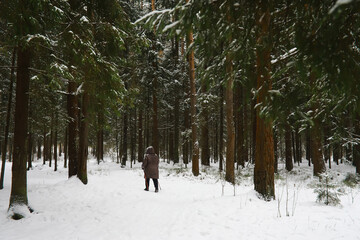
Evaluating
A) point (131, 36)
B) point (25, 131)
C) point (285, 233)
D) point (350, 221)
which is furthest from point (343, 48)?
point (25, 131)

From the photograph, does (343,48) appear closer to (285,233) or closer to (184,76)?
(285,233)

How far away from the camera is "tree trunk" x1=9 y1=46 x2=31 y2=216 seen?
5934mm

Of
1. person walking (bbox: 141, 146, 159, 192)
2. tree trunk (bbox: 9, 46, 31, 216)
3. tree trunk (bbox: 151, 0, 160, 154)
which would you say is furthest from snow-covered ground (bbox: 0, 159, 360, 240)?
tree trunk (bbox: 151, 0, 160, 154)

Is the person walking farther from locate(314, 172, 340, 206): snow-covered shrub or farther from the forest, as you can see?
locate(314, 172, 340, 206): snow-covered shrub

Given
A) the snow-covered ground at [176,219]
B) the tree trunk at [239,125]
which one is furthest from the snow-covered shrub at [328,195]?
the tree trunk at [239,125]

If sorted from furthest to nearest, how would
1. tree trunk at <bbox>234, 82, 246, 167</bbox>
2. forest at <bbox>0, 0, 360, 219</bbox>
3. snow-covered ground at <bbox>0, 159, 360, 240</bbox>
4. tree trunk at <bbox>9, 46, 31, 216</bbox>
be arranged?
tree trunk at <bbox>234, 82, 246, 167</bbox> → tree trunk at <bbox>9, 46, 31, 216</bbox> → snow-covered ground at <bbox>0, 159, 360, 240</bbox> → forest at <bbox>0, 0, 360, 219</bbox>

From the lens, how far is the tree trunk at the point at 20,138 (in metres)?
5.93

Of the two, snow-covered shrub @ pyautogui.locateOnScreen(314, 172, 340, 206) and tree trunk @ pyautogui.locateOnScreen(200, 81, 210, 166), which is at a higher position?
tree trunk @ pyautogui.locateOnScreen(200, 81, 210, 166)

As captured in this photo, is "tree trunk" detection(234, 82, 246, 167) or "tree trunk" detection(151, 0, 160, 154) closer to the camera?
"tree trunk" detection(234, 82, 246, 167)

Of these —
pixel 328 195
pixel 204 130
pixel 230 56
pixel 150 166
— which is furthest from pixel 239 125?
pixel 230 56

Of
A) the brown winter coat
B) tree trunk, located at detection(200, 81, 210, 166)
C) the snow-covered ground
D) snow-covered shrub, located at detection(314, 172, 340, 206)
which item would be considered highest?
tree trunk, located at detection(200, 81, 210, 166)

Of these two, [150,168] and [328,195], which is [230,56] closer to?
[328,195]

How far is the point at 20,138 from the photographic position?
609 centimetres

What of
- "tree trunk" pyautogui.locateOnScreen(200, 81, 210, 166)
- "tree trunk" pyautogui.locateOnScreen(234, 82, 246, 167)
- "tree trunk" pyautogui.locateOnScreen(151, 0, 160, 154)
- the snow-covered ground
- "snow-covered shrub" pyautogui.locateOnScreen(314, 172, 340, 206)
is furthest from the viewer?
"tree trunk" pyautogui.locateOnScreen(151, 0, 160, 154)
